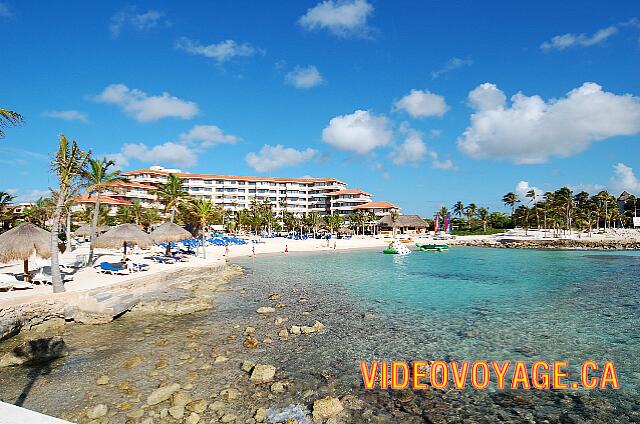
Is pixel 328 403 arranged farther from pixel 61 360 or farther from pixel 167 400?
Answer: pixel 61 360

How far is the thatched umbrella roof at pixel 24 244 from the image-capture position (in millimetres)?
16469

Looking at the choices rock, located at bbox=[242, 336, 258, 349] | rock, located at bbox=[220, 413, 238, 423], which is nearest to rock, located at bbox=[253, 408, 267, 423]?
rock, located at bbox=[220, 413, 238, 423]

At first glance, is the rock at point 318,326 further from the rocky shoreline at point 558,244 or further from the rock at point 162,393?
the rocky shoreline at point 558,244

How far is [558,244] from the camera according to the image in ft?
216

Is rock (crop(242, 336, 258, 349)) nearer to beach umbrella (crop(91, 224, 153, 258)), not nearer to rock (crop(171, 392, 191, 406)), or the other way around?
rock (crop(171, 392, 191, 406))

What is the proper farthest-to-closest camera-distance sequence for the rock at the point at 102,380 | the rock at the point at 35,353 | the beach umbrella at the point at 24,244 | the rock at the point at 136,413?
the beach umbrella at the point at 24,244
the rock at the point at 35,353
the rock at the point at 102,380
the rock at the point at 136,413

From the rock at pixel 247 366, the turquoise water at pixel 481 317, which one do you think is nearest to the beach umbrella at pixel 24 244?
the turquoise water at pixel 481 317

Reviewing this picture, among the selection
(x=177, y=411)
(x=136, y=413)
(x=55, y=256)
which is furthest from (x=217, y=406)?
(x=55, y=256)

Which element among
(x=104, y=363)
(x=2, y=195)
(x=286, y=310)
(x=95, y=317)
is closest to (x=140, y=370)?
(x=104, y=363)

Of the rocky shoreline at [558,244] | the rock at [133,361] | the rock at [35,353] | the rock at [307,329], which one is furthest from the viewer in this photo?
the rocky shoreline at [558,244]

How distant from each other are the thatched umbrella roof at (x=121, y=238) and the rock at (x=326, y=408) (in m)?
21.1

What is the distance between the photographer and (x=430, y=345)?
38.3 ft

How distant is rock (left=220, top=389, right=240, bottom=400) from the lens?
8.00 m

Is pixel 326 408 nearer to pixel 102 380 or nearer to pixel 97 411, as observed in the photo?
pixel 97 411
